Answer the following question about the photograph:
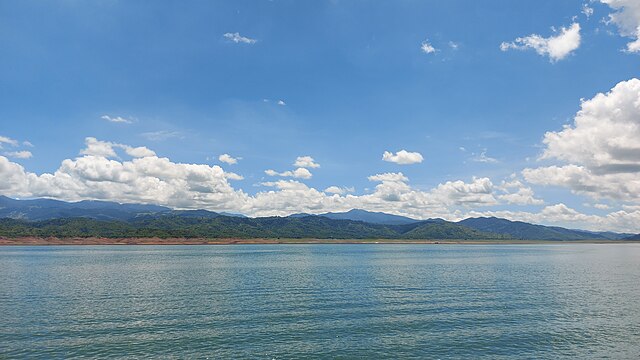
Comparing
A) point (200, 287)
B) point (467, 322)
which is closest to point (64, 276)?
point (200, 287)

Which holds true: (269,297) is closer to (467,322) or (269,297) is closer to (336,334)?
(336,334)

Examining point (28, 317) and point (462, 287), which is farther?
point (462, 287)

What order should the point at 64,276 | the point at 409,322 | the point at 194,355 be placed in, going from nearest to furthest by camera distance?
the point at 194,355
the point at 409,322
the point at 64,276

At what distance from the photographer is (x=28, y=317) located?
4800cm

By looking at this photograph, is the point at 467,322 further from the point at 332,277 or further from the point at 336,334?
the point at 332,277

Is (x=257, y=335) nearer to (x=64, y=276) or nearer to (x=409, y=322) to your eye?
(x=409, y=322)

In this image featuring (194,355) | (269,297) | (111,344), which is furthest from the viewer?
(269,297)

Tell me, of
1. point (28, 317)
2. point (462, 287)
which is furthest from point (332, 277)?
point (28, 317)

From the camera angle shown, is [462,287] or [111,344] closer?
[111,344]

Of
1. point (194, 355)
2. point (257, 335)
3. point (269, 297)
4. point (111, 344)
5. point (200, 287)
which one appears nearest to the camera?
point (194, 355)

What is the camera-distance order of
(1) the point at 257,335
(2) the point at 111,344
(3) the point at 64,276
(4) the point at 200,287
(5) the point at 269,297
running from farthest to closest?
(3) the point at 64,276 < (4) the point at 200,287 < (5) the point at 269,297 < (1) the point at 257,335 < (2) the point at 111,344

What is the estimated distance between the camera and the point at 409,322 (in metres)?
46.8

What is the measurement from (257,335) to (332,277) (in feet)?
165

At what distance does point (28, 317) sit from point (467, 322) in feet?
165
